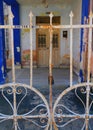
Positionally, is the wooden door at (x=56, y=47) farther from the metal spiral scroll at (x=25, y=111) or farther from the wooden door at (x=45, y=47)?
the metal spiral scroll at (x=25, y=111)

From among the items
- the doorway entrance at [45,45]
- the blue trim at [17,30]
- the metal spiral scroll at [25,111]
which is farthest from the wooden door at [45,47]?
the metal spiral scroll at [25,111]

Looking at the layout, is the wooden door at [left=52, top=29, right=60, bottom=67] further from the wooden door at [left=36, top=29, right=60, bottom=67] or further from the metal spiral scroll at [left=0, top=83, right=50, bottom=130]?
the metal spiral scroll at [left=0, top=83, right=50, bottom=130]

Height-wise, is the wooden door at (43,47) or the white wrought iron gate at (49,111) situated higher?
the wooden door at (43,47)

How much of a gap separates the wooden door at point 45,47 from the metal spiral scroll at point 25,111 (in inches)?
155

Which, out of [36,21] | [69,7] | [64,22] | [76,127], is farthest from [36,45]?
[76,127]

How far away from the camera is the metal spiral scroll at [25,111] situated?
2409mm

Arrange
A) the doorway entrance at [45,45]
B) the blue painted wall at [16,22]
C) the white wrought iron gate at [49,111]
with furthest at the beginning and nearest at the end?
the doorway entrance at [45,45]
the blue painted wall at [16,22]
the white wrought iron gate at [49,111]

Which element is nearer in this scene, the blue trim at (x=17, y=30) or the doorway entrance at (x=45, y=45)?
the blue trim at (x=17, y=30)

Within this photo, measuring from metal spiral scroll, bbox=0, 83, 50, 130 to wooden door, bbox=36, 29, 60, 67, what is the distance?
3.95m

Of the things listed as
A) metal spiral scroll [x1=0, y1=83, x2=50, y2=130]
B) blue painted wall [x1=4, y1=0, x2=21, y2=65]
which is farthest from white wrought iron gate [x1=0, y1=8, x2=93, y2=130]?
blue painted wall [x1=4, y1=0, x2=21, y2=65]

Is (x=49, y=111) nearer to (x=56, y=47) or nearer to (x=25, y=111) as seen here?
(x=25, y=111)

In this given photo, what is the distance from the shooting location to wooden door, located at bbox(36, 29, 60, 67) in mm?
8594

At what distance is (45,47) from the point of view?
341 inches

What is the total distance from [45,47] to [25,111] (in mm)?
5330
